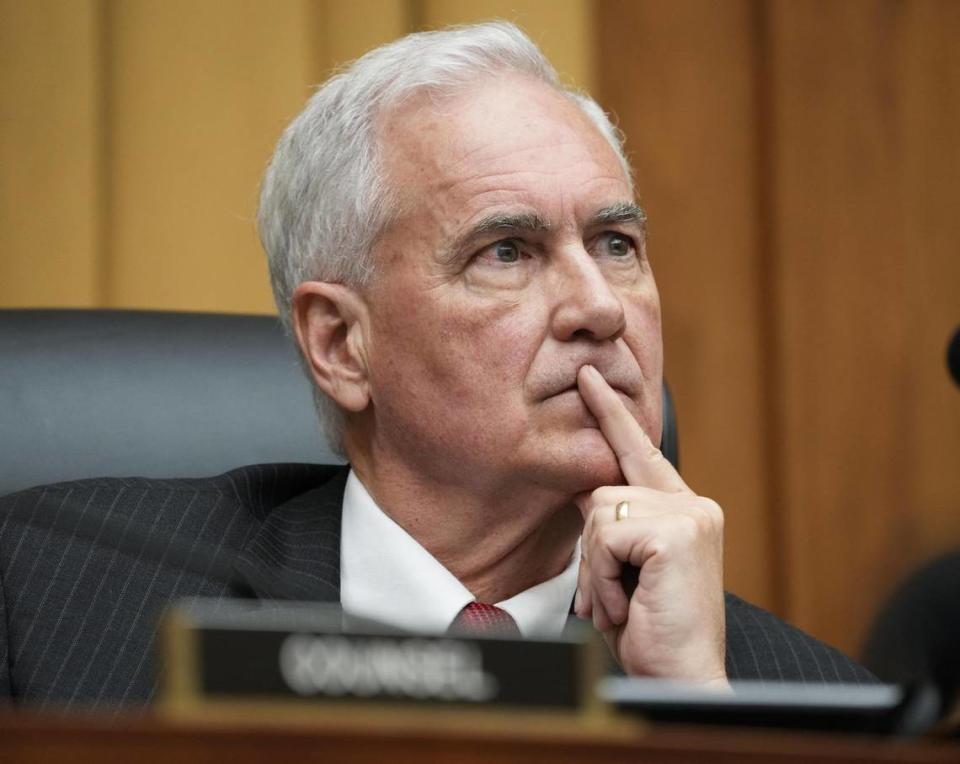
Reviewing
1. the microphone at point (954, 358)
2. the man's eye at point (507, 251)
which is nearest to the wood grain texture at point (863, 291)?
the man's eye at point (507, 251)

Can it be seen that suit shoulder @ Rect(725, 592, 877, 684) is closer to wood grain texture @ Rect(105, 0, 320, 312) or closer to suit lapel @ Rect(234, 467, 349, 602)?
suit lapel @ Rect(234, 467, 349, 602)

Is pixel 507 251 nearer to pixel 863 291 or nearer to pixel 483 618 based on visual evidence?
pixel 483 618

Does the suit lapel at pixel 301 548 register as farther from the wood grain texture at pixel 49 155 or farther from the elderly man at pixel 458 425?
the wood grain texture at pixel 49 155

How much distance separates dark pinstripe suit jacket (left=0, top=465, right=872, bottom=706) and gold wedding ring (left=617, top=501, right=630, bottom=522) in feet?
0.82

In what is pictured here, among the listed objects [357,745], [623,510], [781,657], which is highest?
[357,745]

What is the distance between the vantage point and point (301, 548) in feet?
5.40

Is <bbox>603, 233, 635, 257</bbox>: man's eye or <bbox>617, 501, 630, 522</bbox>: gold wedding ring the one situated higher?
<bbox>603, 233, 635, 257</bbox>: man's eye

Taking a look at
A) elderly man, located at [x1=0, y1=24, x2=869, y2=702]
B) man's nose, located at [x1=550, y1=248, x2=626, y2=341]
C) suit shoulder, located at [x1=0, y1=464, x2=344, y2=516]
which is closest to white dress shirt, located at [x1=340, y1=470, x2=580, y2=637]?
elderly man, located at [x1=0, y1=24, x2=869, y2=702]

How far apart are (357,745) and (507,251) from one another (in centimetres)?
106

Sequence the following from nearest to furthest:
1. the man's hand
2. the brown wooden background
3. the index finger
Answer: the man's hand < the index finger < the brown wooden background

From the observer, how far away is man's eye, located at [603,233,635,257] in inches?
65.7

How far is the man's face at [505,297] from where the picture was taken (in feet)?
5.05

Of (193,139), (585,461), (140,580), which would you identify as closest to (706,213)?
(193,139)

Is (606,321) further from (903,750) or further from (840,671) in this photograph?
(903,750)
